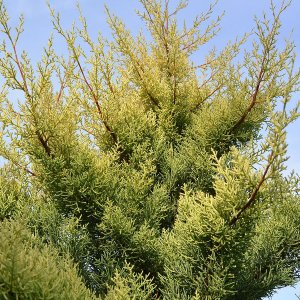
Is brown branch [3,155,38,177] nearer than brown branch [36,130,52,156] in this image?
No

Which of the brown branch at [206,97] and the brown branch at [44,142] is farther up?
the brown branch at [206,97]

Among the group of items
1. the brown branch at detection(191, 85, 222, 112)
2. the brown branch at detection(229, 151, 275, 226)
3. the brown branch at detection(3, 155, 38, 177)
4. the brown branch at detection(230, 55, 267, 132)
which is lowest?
the brown branch at detection(229, 151, 275, 226)

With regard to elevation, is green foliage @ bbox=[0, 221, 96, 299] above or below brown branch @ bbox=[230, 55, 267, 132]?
below

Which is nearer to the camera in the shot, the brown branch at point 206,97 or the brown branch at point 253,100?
the brown branch at point 253,100

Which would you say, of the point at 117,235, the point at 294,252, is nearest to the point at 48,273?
the point at 117,235

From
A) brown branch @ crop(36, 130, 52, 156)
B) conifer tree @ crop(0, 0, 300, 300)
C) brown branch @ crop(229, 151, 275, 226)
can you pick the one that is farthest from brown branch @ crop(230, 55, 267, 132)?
brown branch @ crop(36, 130, 52, 156)

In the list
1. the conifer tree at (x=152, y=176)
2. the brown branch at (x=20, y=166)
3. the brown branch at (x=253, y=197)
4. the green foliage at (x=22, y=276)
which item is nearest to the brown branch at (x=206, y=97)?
the conifer tree at (x=152, y=176)

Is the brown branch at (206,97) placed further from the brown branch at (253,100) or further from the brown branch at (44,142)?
the brown branch at (44,142)

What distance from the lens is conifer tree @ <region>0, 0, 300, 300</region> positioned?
677cm

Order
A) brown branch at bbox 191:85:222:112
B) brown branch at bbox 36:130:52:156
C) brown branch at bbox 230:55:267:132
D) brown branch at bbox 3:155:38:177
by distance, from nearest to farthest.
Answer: brown branch at bbox 36:130:52:156 → brown branch at bbox 230:55:267:132 → brown branch at bbox 3:155:38:177 → brown branch at bbox 191:85:222:112

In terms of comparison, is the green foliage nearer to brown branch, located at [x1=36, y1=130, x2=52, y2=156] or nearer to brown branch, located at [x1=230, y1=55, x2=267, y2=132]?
brown branch, located at [x1=36, y1=130, x2=52, y2=156]

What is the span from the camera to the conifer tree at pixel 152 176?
677 cm

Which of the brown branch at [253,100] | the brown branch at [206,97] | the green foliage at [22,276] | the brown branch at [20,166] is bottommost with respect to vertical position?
the green foliage at [22,276]

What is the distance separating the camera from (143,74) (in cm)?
974
